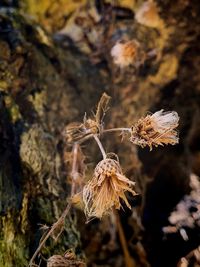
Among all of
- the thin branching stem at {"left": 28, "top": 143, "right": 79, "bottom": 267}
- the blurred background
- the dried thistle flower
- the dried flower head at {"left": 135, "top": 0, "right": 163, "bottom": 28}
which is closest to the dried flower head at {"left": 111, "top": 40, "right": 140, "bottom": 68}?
the blurred background

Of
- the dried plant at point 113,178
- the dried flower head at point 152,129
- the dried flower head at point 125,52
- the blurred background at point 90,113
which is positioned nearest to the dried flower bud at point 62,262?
the dried plant at point 113,178

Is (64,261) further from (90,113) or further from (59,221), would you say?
(90,113)

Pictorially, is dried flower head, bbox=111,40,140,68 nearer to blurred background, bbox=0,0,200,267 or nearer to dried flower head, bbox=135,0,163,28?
blurred background, bbox=0,0,200,267

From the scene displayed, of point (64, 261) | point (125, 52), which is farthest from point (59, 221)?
point (125, 52)

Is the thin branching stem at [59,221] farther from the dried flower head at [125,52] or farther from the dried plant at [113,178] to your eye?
the dried flower head at [125,52]

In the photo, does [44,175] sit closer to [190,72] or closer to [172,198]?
[172,198]
